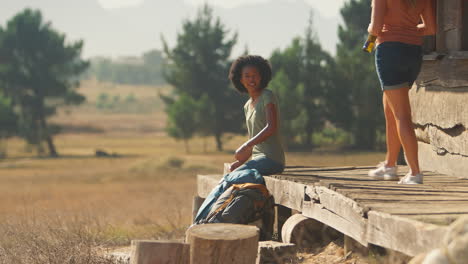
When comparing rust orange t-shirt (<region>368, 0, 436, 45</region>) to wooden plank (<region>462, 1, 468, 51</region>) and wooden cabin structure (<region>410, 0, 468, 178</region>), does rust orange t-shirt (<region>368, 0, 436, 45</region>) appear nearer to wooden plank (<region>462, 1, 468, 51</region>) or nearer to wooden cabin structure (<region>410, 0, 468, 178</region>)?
wooden cabin structure (<region>410, 0, 468, 178</region>)

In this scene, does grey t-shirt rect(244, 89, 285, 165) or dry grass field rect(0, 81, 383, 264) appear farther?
dry grass field rect(0, 81, 383, 264)

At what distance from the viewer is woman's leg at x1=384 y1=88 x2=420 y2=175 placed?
495 cm

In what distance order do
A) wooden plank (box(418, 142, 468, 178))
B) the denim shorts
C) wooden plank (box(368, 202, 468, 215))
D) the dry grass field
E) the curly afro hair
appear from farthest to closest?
1. the dry grass field
2. the curly afro hair
3. wooden plank (box(418, 142, 468, 178))
4. the denim shorts
5. wooden plank (box(368, 202, 468, 215))

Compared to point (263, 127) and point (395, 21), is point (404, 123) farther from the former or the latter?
point (263, 127)

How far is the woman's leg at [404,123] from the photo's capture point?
495 centimetres

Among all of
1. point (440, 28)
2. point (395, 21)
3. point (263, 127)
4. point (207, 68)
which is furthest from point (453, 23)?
point (207, 68)

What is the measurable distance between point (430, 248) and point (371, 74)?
93.7 ft

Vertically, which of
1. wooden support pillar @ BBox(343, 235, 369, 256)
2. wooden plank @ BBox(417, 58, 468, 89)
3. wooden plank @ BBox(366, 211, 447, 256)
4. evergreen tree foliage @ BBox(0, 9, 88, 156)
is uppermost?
evergreen tree foliage @ BBox(0, 9, 88, 156)

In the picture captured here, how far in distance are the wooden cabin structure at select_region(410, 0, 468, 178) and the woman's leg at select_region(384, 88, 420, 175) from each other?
894 mm

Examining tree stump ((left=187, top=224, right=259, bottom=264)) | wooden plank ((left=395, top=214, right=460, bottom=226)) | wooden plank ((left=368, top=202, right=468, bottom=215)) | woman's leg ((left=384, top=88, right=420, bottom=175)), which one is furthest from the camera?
woman's leg ((left=384, top=88, right=420, bottom=175))

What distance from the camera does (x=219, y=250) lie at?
162 inches

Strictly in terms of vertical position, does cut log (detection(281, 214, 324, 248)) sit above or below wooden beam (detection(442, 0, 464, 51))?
below

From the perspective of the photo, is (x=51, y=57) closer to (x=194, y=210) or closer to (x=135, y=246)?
(x=194, y=210)

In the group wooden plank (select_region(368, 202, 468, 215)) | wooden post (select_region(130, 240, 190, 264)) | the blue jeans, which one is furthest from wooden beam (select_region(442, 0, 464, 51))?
wooden post (select_region(130, 240, 190, 264))
